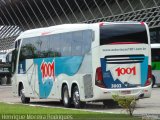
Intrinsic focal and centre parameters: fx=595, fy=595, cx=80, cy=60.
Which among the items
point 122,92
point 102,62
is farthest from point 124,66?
point 122,92

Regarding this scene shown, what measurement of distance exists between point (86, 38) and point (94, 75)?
4.96 feet

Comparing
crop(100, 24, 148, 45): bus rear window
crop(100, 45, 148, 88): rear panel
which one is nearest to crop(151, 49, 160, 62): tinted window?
crop(100, 24, 148, 45): bus rear window

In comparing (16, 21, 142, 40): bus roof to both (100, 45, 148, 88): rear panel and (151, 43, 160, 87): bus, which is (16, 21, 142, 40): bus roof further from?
(151, 43, 160, 87): bus

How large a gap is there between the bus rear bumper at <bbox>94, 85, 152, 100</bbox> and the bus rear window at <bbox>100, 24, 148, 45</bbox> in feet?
5.64

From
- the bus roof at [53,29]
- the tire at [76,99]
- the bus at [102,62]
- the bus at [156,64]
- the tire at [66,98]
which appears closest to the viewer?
the bus at [102,62]

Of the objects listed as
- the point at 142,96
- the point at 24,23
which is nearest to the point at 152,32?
the point at 24,23

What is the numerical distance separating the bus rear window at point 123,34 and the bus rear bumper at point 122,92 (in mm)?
1718

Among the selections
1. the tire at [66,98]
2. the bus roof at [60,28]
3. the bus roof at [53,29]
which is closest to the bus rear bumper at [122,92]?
the tire at [66,98]

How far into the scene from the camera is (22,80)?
28.4m

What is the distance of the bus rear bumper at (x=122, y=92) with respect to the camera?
21.5 meters

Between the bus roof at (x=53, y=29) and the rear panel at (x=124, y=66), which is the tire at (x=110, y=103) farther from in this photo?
the bus roof at (x=53, y=29)

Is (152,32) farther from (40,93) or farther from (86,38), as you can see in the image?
(86,38)

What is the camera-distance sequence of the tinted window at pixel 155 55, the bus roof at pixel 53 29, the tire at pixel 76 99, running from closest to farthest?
1. the tire at pixel 76 99
2. the bus roof at pixel 53 29
3. the tinted window at pixel 155 55

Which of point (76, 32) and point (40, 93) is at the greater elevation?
point (76, 32)
